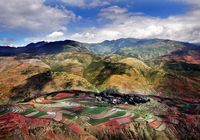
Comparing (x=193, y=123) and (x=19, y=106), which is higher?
(x=19, y=106)

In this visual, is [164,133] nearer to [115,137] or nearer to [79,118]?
[115,137]

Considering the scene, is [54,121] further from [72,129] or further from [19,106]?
[19,106]

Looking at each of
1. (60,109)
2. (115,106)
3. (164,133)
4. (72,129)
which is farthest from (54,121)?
(164,133)

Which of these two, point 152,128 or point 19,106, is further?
point 19,106

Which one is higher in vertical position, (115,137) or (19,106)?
(19,106)

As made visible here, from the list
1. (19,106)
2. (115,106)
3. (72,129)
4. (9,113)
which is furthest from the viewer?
(115,106)

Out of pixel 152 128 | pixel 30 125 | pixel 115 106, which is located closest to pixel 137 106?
pixel 115 106

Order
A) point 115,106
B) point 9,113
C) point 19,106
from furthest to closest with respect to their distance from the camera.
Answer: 1. point 115,106
2. point 19,106
3. point 9,113

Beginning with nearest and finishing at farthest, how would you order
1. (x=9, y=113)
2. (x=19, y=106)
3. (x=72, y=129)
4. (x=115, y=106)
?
(x=72, y=129), (x=9, y=113), (x=19, y=106), (x=115, y=106)

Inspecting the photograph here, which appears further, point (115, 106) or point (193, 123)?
point (115, 106)
